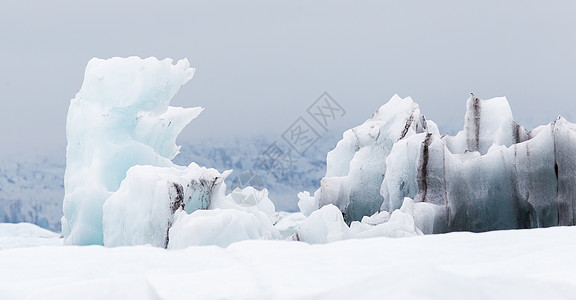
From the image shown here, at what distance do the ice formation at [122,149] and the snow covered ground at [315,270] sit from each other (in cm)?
565

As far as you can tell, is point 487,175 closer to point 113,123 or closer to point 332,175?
point 332,175

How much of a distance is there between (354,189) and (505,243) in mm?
6453

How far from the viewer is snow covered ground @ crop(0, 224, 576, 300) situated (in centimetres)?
365

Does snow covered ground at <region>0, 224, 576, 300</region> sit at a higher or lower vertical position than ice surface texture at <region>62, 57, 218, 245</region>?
lower

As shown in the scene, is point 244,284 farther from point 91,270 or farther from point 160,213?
point 160,213

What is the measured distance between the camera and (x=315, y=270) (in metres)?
4.39

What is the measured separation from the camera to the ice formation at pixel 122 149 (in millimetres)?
10992

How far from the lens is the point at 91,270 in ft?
14.8

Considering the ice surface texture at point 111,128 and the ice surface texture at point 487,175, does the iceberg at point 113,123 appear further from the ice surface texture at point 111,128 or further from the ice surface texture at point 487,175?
the ice surface texture at point 487,175

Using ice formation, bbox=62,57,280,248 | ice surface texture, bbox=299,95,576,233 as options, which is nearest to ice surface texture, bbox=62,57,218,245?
ice formation, bbox=62,57,280,248

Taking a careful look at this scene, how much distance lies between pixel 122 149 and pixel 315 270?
32.1 feet

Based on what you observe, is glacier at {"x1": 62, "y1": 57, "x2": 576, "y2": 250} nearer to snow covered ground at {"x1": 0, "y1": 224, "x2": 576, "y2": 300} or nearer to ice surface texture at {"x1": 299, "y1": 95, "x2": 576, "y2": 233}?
ice surface texture at {"x1": 299, "y1": 95, "x2": 576, "y2": 233}

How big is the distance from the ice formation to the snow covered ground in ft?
18.5

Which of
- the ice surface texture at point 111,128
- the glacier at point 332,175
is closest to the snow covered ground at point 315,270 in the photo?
the glacier at point 332,175
